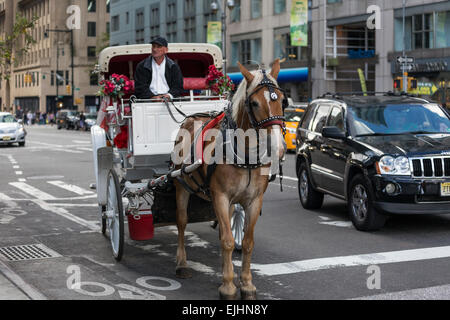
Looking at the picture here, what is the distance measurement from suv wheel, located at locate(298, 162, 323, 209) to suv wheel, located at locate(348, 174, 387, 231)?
1.77 m

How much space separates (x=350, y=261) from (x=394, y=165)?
A: 2.15 m

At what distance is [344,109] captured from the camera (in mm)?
10859

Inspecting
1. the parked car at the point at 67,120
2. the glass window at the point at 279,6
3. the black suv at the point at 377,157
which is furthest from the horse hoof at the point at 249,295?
the parked car at the point at 67,120

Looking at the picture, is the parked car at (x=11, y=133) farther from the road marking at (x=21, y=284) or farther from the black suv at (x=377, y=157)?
the road marking at (x=21, y=284)

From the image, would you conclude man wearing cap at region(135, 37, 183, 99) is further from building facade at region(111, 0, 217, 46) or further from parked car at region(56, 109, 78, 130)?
parked car at region(56, 109, 78, 130)

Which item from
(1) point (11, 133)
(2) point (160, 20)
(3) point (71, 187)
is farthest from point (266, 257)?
(2) point (160, 20)

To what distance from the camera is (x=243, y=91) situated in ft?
19.6

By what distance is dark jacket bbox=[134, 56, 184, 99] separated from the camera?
8.33 meters

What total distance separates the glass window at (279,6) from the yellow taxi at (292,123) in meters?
24.1

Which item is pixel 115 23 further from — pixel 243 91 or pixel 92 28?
pixel 243 91

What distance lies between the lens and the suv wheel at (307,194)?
1188cm

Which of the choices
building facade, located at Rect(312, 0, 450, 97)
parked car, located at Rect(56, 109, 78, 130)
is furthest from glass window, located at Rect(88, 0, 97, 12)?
building facade, located at Rect(312, 0, 450, 97)
